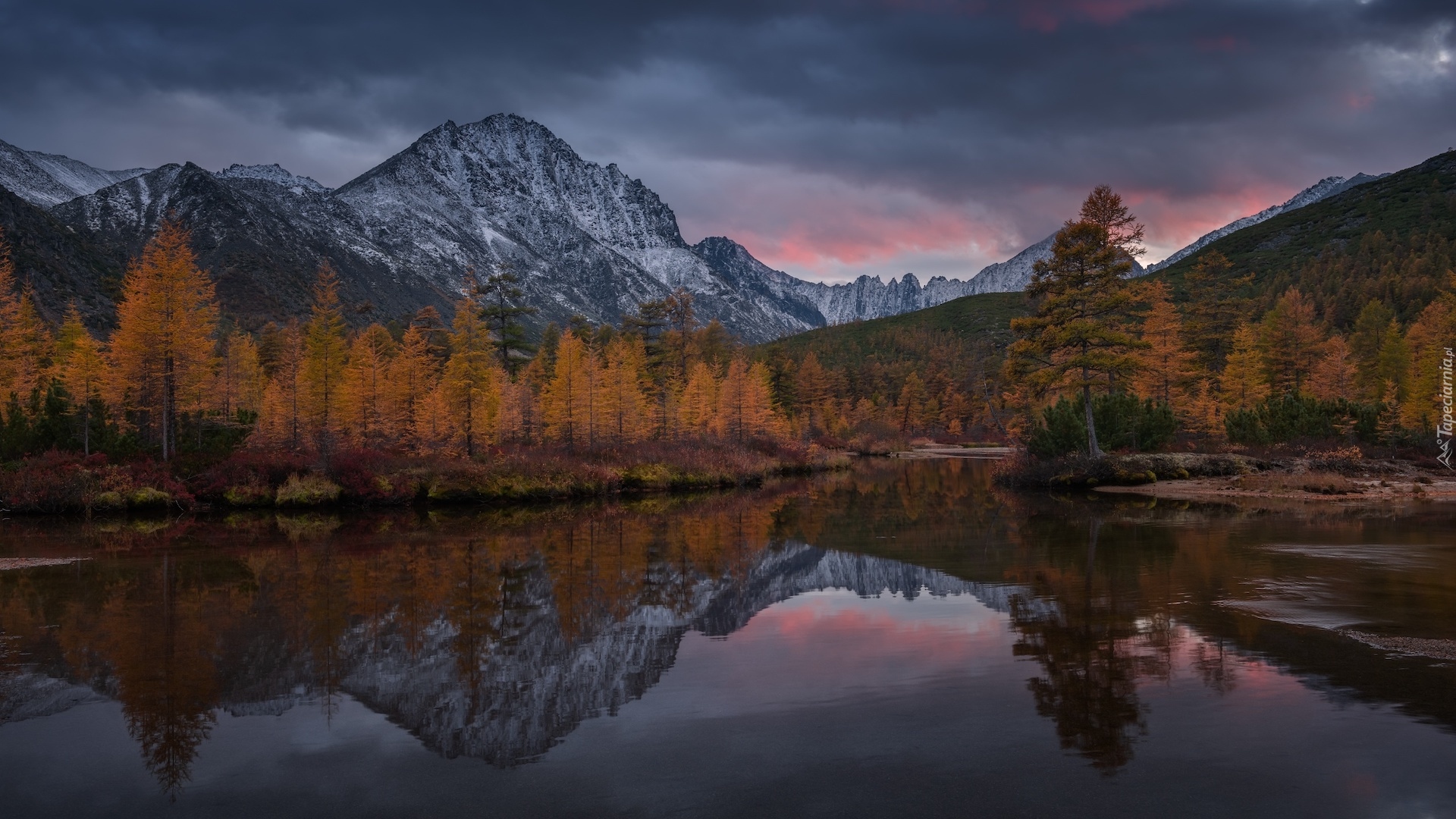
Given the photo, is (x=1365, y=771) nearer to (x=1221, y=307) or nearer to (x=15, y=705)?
(x=15, y=705)

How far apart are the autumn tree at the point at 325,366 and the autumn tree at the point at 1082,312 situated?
3420cm

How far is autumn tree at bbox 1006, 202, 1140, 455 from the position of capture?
35.5 metres

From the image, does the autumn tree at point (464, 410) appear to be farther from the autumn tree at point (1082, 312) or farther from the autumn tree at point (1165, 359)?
the autumn tree at point (1165, 359)

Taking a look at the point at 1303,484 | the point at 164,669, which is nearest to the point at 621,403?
the point at 1303,484

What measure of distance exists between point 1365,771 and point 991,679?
330cm

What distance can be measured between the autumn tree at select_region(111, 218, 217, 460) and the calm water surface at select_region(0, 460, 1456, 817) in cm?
2018

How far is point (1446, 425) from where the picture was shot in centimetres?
3928

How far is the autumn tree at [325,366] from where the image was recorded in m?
43.2

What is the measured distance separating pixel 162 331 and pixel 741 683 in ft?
123

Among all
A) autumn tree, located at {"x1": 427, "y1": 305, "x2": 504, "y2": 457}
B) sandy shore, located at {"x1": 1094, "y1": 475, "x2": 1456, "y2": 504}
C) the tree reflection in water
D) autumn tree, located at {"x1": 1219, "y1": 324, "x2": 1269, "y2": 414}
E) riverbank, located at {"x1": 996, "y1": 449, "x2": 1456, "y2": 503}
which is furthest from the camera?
autumn tree, located at {"x1": 1219, "y1": 324, "x2": 1269, "y2": 414}

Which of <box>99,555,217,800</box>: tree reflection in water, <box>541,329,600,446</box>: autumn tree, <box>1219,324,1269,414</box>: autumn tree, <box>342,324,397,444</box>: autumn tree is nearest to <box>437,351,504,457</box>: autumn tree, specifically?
<box>342,324,397,444</box>: autumn tree

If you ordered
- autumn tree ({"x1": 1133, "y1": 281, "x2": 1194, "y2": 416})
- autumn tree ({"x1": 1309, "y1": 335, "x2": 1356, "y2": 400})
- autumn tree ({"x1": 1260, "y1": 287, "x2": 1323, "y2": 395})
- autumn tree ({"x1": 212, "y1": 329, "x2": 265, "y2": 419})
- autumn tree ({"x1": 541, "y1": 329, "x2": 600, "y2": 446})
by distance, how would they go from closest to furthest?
autumn tree ({"x1": 541, "y1": 329, "x2": 600, "y2": 446}), autumn tree ({"x1": 212, "y1": 329, "x2": 265, "y2": 419}), autumn tree ({"x1": 1133, "y1": 281, "x2": 1194, "y2": 416}), autumn tree ({"x1": 1309, "y1": 335, "x2": 1356, "y2": 400}), autumn tree ({"x1": 1260, "y1": 287, "x2": 1323, "y2": 395})

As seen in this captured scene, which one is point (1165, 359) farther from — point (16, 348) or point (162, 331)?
point (16, 348)

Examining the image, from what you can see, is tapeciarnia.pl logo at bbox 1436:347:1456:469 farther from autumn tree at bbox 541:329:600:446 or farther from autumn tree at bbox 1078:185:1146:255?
autumn tree at bbox 541:329:600:446
